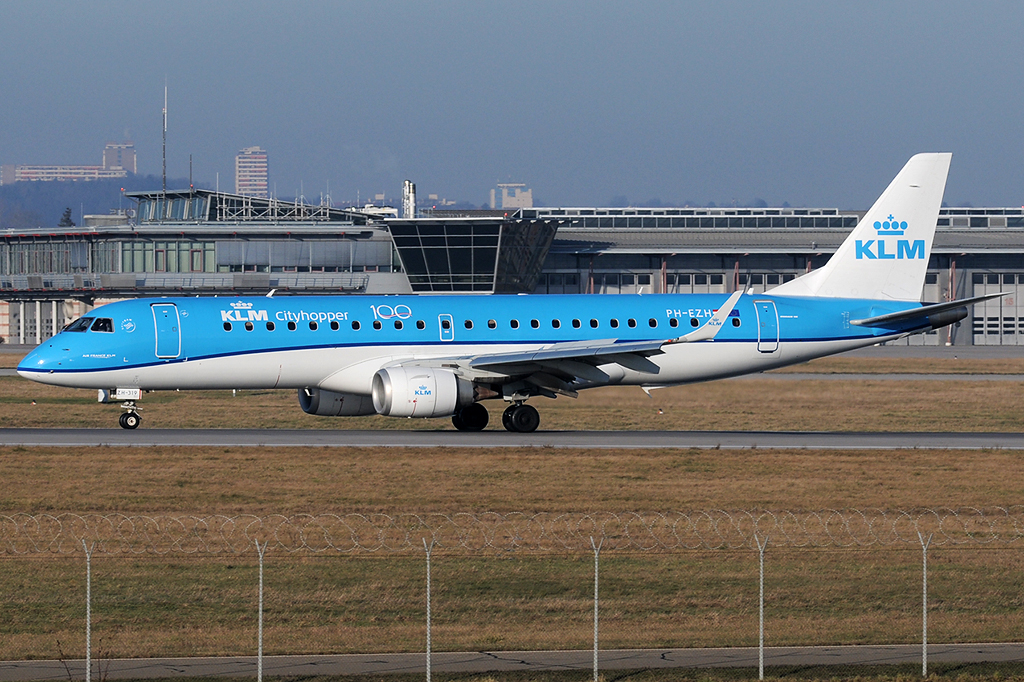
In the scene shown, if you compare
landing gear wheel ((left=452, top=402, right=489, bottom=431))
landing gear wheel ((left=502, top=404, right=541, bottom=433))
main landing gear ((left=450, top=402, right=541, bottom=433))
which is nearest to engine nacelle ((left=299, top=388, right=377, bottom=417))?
main landing gear ((left=450, top=402, right=541, bottom=433))

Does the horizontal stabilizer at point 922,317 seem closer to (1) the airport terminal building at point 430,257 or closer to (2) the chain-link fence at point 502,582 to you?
(2) the chain-link fence at point 502,582

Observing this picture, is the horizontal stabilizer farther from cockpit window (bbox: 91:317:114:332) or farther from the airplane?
cockpit window (bbox: 91:317:114:332)

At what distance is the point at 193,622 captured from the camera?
1780 centimetres

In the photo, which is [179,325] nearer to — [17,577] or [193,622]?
[17,577]

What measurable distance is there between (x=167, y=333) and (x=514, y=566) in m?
20.2

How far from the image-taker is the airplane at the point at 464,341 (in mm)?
37781

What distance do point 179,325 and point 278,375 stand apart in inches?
128

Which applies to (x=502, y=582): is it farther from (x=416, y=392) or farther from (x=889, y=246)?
(x=889, y=246)

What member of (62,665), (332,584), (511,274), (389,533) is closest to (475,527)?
(389,533)

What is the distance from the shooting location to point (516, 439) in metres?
38.0

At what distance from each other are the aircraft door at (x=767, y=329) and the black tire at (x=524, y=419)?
814 centimetres

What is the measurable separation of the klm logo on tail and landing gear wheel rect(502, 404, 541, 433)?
13.3 meters

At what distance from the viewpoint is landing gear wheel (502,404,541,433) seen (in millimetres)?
39625

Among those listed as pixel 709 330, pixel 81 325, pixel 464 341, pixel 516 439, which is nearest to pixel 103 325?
pixel 81 325
